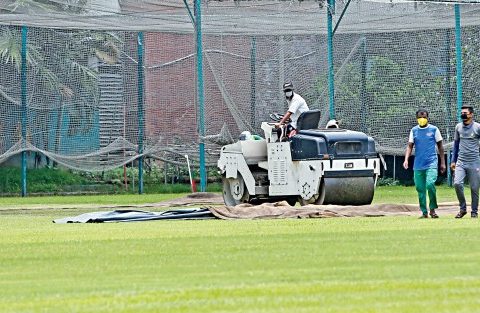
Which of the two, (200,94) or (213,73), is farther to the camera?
(213,73)

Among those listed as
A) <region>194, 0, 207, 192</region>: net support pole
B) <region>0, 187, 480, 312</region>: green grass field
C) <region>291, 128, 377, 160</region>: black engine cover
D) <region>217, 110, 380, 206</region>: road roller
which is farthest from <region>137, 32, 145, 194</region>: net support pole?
<region>0, 187, 480, 312</region>: green grass field

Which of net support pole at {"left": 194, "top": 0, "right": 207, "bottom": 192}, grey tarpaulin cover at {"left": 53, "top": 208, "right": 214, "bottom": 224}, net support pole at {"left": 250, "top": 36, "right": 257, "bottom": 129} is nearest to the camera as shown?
grey tarpaulin cover at {"left": 53, "top": 208, "right": 214, "bottom": 224}

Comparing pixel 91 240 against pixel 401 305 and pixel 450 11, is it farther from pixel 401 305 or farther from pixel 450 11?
pixel 450 11

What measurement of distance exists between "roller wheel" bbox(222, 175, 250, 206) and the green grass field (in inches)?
296

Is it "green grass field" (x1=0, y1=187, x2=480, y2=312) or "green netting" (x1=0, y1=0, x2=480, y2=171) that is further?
"green netting" (x1=0, y1=0, x2=480, y2=171)

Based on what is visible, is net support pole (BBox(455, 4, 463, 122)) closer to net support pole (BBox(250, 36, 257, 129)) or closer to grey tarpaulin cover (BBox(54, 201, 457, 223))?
net support pole (BBox(250, 36, 257, 129))

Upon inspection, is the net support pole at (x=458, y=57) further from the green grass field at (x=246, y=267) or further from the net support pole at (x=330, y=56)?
the green grass field at (x=246, y=267)

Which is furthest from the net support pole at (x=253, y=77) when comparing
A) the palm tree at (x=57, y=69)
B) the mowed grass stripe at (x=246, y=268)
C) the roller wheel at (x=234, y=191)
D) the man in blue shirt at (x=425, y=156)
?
the mowed grass stripe at (x=246, y=268)

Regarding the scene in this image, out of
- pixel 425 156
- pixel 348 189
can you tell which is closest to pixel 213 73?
pixel 348 189

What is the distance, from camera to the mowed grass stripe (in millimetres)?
10312

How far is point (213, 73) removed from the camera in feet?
123

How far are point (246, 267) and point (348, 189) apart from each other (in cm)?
1332

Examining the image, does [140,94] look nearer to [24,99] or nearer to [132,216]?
[24,99]

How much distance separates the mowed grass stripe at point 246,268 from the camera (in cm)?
1031
